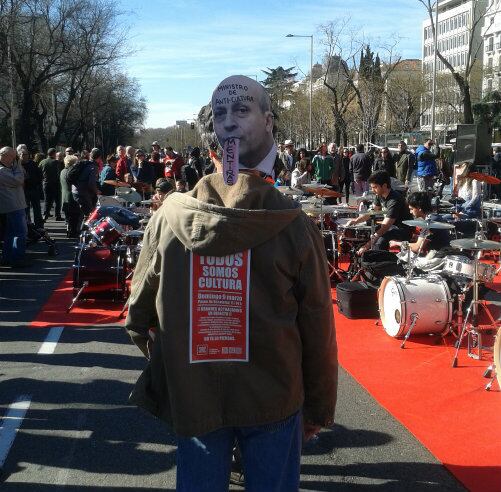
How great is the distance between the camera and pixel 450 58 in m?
98.8

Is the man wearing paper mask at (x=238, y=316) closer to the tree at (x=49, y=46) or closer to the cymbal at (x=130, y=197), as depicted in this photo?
the cymbal at (x=130, y=197)

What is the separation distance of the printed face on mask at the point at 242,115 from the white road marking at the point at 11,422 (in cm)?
290

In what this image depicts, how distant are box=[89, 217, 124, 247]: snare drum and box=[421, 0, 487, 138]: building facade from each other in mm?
56131

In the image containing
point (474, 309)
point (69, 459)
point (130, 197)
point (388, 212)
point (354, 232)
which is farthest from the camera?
point (130, 197)

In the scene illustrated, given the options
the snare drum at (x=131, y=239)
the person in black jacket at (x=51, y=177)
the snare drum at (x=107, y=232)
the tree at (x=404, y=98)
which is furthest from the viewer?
the tree at (x=404, y=98)

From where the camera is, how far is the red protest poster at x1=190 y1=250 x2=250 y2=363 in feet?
6.85

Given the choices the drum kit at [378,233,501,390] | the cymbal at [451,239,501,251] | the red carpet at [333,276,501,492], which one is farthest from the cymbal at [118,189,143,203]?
the cymbal at [451,239,501,251]

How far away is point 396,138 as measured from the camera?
46094 mm

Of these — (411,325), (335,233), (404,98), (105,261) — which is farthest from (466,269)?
(404,98)

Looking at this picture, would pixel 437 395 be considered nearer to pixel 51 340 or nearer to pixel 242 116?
pixel 242 116

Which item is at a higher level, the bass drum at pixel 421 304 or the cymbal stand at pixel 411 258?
the cymbal stand at pixel 411 258

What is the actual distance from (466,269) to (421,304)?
0.55 m

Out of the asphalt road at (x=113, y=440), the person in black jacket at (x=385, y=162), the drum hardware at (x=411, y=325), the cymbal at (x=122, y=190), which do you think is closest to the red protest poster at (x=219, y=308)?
the asphalt road at (x=113, y=440)

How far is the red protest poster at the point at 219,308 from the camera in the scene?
209cm
